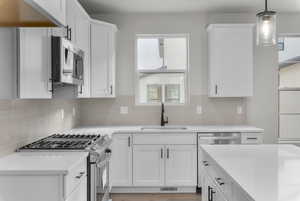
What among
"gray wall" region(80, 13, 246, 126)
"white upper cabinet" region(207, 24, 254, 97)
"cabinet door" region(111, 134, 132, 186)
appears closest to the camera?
"cabinet door" region(111, 134, 132, 186)

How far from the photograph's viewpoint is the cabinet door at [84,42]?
355 cm

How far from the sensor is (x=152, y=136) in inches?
158

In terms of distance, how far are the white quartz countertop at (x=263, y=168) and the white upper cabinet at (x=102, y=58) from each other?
2.17 m

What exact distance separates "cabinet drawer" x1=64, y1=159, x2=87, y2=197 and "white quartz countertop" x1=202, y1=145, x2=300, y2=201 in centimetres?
98

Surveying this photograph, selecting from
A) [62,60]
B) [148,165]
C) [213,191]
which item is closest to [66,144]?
[62,60]

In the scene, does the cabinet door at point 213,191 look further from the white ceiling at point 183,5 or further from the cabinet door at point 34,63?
the white ceiling at point 183,5

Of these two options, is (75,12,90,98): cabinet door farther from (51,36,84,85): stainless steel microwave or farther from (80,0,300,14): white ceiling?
(51,36,84,85): stainless steel microwave

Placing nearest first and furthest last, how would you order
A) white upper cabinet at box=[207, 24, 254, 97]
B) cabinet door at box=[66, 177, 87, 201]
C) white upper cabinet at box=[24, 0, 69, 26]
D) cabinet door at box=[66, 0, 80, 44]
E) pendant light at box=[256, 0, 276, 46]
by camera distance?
white upper cabinet at box=[24, 0, 69, 26] → cabinet door at box=[66, 177, 87, 201] → pendant light at box=[256, 0, 276, 46] → cabinet door at box=[66, 0, 80, 44] → white upper cabinet at box=[207, 24, 254, 97]

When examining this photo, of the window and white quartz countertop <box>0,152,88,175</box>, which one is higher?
the window

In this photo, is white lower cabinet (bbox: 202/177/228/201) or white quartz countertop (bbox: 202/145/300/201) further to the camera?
white lower cabinet (bbox: 202/177/228/201)

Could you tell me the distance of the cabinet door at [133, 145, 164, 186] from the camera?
4012 mm

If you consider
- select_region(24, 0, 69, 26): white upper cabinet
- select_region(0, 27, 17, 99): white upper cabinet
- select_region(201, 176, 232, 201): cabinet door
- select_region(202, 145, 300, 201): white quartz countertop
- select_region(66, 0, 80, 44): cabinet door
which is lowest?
select_region(201, 176, 232, 201): cabinet door

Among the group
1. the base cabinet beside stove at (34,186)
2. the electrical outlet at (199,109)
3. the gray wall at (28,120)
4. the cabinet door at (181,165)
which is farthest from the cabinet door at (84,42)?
the electrical outlet at (199,109)

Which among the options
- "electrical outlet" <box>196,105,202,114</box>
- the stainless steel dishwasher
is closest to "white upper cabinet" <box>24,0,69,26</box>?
the stainless steel dishwasher
